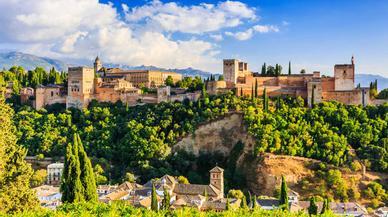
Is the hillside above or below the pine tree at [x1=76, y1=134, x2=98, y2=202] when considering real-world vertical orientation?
below

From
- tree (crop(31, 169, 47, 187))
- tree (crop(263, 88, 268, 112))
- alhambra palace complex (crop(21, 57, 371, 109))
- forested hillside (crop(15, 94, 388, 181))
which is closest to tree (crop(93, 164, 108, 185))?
forested hillside (crop(15, 94, 388, 181))

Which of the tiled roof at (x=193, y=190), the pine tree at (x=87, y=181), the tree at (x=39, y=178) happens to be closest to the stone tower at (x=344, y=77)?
the tiled roof at (x=193, y=190)

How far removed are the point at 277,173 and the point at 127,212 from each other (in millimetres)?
31731

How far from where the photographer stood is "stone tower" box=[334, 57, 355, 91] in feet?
190

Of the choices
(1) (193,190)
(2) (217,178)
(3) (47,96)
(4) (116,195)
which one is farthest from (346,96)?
(3) (47,96)

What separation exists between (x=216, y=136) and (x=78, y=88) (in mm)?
18047

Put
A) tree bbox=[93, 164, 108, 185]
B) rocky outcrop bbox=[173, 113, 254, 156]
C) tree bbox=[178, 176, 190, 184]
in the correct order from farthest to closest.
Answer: rocky outcrop bbox=[173, 113, 254, 156] < tree bbox=[93, 164, 108, 185] < tree bbox=[178, 176, 190, 184]

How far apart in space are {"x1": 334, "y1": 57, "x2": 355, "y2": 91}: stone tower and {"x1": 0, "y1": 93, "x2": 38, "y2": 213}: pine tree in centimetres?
4278

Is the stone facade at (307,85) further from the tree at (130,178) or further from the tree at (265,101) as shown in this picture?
the tree at (130,178)

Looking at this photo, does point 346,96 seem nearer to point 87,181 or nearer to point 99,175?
point 99,175

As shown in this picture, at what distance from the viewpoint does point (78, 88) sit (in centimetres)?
6378

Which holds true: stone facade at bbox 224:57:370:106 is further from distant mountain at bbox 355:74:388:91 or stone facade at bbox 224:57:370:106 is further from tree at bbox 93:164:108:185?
distant mountain at bbox 355:74:388:91

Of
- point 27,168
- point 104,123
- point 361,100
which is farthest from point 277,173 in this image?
point 27,168

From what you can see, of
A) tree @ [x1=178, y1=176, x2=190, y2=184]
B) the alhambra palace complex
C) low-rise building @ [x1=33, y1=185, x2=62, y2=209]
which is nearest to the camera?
low-rise building @ [x1=33, y1=185, x2=62, y2=209]
